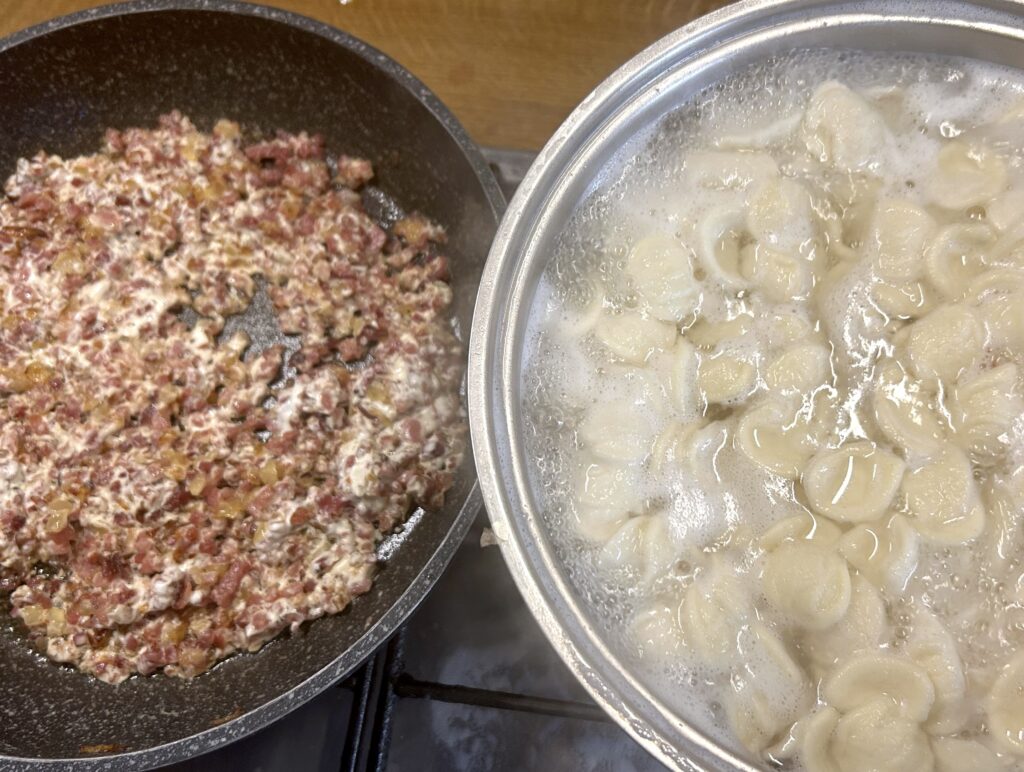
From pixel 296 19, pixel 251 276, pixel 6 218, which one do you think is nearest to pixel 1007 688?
pixel 251 276

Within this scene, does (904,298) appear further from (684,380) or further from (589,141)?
(589,141)

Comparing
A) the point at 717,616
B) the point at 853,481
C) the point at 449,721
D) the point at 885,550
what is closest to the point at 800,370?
the point at 853,481

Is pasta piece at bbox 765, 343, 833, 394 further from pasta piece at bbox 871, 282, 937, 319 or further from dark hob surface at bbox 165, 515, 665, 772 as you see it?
dark hob surface at bbox 165, 515, 665, 772

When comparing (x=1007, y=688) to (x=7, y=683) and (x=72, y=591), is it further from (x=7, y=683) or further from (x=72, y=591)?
(x=7, y=683)

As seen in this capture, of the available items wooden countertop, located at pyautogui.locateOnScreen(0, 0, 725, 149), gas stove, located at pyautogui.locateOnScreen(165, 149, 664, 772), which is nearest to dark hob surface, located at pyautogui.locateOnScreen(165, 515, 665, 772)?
gas stove, located at pyautogui.locateOnScreen(165, 149, 664, 772)

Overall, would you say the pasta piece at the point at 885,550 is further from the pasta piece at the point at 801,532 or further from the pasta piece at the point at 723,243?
the pasta piece at the point at 723,243

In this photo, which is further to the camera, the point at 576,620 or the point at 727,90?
the point at 727,90
